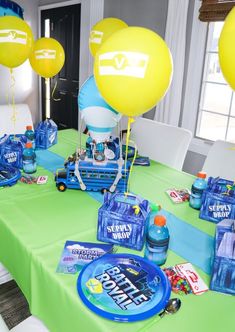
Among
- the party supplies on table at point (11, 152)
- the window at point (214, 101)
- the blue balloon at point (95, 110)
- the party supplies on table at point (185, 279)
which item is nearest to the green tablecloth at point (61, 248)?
the party supplies on table at point (185, 279)

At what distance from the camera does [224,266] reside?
0.94m

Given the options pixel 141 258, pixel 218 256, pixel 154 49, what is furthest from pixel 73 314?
pixel 154 49

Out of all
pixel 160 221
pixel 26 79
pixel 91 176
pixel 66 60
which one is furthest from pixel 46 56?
pixel 26 79

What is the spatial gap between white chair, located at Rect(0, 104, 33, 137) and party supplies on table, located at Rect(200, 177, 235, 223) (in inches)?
74.0

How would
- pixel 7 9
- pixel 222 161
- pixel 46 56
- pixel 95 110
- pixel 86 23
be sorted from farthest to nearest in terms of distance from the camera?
pixel 86 23
pixel 7 9
pixel 46 56
pixel 222 161
pixel 95 110

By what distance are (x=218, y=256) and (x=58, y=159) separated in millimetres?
1356

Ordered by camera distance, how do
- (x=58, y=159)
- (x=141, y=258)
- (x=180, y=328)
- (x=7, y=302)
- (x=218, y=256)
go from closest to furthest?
(x=180, y=328)
(x=218, y=256)
(x=141, y=258)
(x=7, y=302)
(x=58, y=159)

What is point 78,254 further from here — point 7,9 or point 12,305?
point 7,9

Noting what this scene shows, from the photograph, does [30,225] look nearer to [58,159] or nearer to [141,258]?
[141,258]

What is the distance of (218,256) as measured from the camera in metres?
0.94

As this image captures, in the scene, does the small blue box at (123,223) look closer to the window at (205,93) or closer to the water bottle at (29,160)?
the water bottle at (29,160)

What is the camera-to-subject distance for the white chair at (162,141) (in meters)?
2.23

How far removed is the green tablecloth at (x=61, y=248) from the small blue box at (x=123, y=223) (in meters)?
0.04

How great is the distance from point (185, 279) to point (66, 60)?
13.4ft
